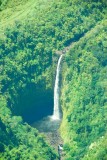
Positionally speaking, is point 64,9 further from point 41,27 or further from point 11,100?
point 11,100

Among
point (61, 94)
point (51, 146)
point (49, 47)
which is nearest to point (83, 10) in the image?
point (49, 47)

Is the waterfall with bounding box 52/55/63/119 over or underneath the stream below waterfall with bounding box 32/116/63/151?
over

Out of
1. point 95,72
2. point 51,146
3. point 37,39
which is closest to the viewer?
point 51,146

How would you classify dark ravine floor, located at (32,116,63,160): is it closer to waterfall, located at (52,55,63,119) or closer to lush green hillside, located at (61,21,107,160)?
Result: lush green hillside, located at (61,21,107,160)

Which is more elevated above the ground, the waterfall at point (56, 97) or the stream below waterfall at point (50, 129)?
the waterfall at point (56, 97)

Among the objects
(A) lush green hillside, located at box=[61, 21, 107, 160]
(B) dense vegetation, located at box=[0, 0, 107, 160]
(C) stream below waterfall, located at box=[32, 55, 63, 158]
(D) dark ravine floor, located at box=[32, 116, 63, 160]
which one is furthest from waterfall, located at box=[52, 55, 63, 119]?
(D) dark ravine floor, located at box=[32, 116, 63, 160]

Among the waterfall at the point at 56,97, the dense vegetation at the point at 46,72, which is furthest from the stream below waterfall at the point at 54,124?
the dense vegetation at the point at 46,72

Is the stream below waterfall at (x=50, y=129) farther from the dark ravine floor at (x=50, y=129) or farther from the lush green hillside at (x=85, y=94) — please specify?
the lush green hillside at (x=85, y=94)

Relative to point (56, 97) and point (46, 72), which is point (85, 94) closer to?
point (56, 97)
